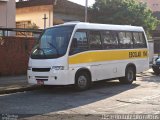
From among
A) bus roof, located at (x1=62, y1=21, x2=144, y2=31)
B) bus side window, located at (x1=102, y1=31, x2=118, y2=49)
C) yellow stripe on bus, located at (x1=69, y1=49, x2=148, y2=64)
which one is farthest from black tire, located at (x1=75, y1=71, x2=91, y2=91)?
bus roof, located at (x1=62, y1=21, x2=144, y2=31)

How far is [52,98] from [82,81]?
2.02 metres

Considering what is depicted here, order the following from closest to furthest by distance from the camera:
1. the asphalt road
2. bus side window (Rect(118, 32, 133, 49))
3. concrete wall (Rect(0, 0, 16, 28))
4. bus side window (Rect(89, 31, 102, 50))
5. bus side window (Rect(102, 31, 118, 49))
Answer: the asphalt road → bus side window (Rect(89, 31, 102, 50)) → bus side window (Rect(102, 31, 118, 49)) → bus side window (Rect(118, 32, 133, 49)) → concrete wall (Rect(0, 0, 16, 28))

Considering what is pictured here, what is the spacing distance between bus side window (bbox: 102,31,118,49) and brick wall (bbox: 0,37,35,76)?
5.80 metres

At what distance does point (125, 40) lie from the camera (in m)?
17.5

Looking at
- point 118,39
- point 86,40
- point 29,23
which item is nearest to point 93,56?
point 86,40

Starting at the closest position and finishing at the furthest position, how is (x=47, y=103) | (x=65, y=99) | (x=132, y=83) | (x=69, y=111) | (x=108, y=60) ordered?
Answer: 1. (x=69, y=111)
2. (x=47, y=103)
3. (x=65, y=99)
4. (x=108, y=60)
5. (x=132, y=83)

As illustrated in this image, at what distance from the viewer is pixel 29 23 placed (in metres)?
35.2

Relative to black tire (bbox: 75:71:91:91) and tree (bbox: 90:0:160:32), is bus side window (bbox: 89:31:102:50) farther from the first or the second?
tree (bbox: 90:0:160:32)

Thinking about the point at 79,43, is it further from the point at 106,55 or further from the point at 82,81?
the point at 106,55

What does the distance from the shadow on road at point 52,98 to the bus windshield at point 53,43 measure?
1.41 metres

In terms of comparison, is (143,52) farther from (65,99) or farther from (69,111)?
(69,111)

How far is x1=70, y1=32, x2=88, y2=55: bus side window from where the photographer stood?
47.4 feet

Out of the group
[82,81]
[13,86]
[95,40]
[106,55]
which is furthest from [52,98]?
[106,55]

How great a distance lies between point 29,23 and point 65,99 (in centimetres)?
2301
